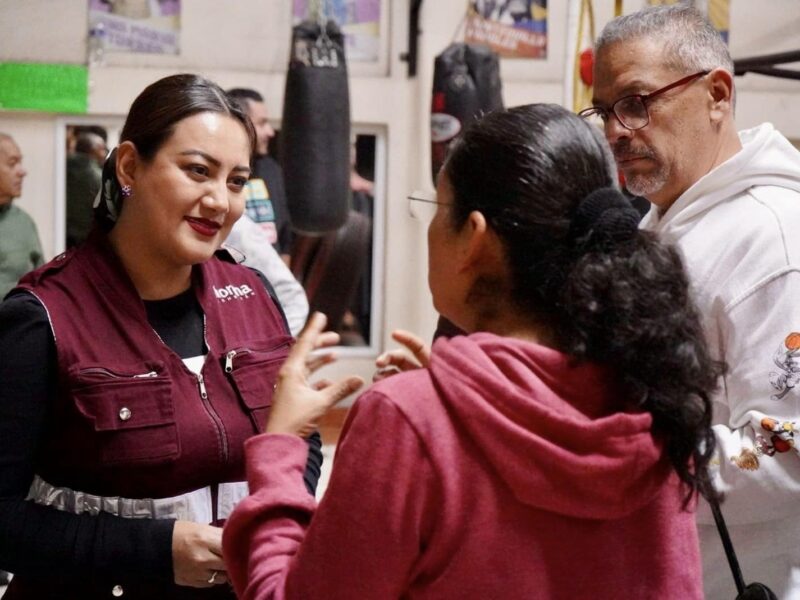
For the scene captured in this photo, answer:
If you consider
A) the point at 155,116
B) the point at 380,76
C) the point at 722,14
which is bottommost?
the point at 155,116

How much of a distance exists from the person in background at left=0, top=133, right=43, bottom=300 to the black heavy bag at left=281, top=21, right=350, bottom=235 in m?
1.21

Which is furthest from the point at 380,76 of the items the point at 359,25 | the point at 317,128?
the point at 317,128

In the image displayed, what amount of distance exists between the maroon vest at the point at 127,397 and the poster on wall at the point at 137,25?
383 centimetres

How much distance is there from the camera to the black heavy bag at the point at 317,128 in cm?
459

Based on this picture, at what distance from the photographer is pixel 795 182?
1.58 metres

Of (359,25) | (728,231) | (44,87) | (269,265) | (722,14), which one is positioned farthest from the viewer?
(722,14)

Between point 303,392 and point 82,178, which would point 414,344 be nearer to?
point 303,392

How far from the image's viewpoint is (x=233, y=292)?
169 centimetres

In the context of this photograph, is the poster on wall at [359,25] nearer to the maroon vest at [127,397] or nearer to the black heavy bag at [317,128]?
the black heavy bag at [317,128]

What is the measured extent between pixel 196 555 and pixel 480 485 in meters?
0.63

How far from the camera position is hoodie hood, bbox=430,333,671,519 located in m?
0.93

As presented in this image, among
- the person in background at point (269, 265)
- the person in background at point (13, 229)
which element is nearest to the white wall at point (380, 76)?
the person in background at point (13, 229)

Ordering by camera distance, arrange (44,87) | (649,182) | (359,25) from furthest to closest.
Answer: (359,25)
(44,87)
(649,182)

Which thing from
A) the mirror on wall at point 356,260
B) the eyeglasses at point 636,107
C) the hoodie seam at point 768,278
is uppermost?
the eyeglasses at point 636,107
